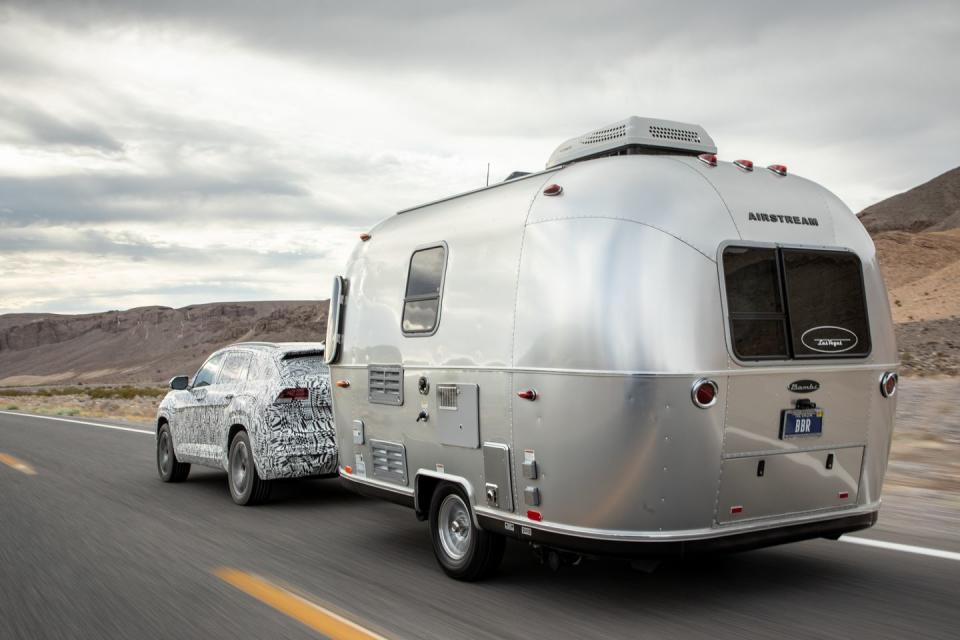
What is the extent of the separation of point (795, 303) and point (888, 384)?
40.0 inches

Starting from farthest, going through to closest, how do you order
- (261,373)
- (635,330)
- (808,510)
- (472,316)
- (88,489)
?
1. (88,489)
2. (261,373)
3. (472,316)
4. (808,510)
5. (635,330)

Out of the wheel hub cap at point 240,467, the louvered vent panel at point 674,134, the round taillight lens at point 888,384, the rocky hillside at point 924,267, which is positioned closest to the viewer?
the round taillight lens at point 888,384

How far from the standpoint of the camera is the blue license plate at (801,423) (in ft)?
19.0

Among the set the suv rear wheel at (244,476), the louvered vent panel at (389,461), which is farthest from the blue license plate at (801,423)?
the suv rear wheel at (244,476)

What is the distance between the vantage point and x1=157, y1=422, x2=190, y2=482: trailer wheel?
40.4 feet

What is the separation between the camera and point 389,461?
7.56m

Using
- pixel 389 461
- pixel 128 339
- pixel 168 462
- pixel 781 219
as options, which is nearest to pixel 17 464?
pixel 168 462

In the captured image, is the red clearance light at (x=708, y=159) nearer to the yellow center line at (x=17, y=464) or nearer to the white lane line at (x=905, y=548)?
the white lane line at (x=905, y=548)

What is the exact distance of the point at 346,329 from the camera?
832 cm

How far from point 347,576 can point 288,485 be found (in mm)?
5244

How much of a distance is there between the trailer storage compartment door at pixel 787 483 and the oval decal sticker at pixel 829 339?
2.08ft

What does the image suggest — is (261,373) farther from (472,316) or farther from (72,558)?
(472,316)

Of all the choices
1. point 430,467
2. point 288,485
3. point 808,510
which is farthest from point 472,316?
point 288,485

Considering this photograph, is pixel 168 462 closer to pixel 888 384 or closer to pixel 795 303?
pixel 795 303
